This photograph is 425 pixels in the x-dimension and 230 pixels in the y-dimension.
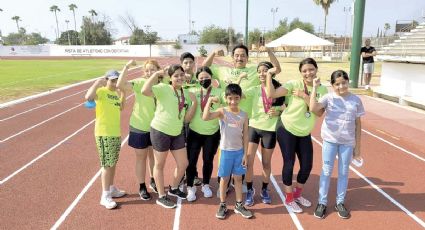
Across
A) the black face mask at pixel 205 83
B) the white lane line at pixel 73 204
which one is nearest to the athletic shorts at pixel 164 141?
the black face mask at pixel 205 83

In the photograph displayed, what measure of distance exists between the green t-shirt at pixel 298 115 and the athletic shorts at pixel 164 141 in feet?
4.19

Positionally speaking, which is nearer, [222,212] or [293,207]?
[222,212]

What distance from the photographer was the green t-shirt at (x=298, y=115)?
409 cm

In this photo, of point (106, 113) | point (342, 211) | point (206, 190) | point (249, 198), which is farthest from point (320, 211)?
point (106, 113)

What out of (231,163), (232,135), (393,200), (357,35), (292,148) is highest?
(357,35)

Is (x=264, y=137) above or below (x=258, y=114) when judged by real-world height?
below

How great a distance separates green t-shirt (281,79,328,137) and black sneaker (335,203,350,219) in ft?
3.19

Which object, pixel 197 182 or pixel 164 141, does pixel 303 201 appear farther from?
pixel 164 141

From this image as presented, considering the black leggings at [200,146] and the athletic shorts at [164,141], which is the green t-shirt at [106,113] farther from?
the black leggings at [200,146]

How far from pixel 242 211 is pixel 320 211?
0.92 m

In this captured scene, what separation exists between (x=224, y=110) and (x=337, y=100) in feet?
4.22

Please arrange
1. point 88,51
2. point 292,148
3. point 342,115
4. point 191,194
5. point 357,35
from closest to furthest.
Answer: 1. point 342,115
2. point 292,148
3. point 191,194
4. point 357,35
5. point 88,51

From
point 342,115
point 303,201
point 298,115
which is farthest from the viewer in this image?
point 303,201

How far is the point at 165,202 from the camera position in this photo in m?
4.40
